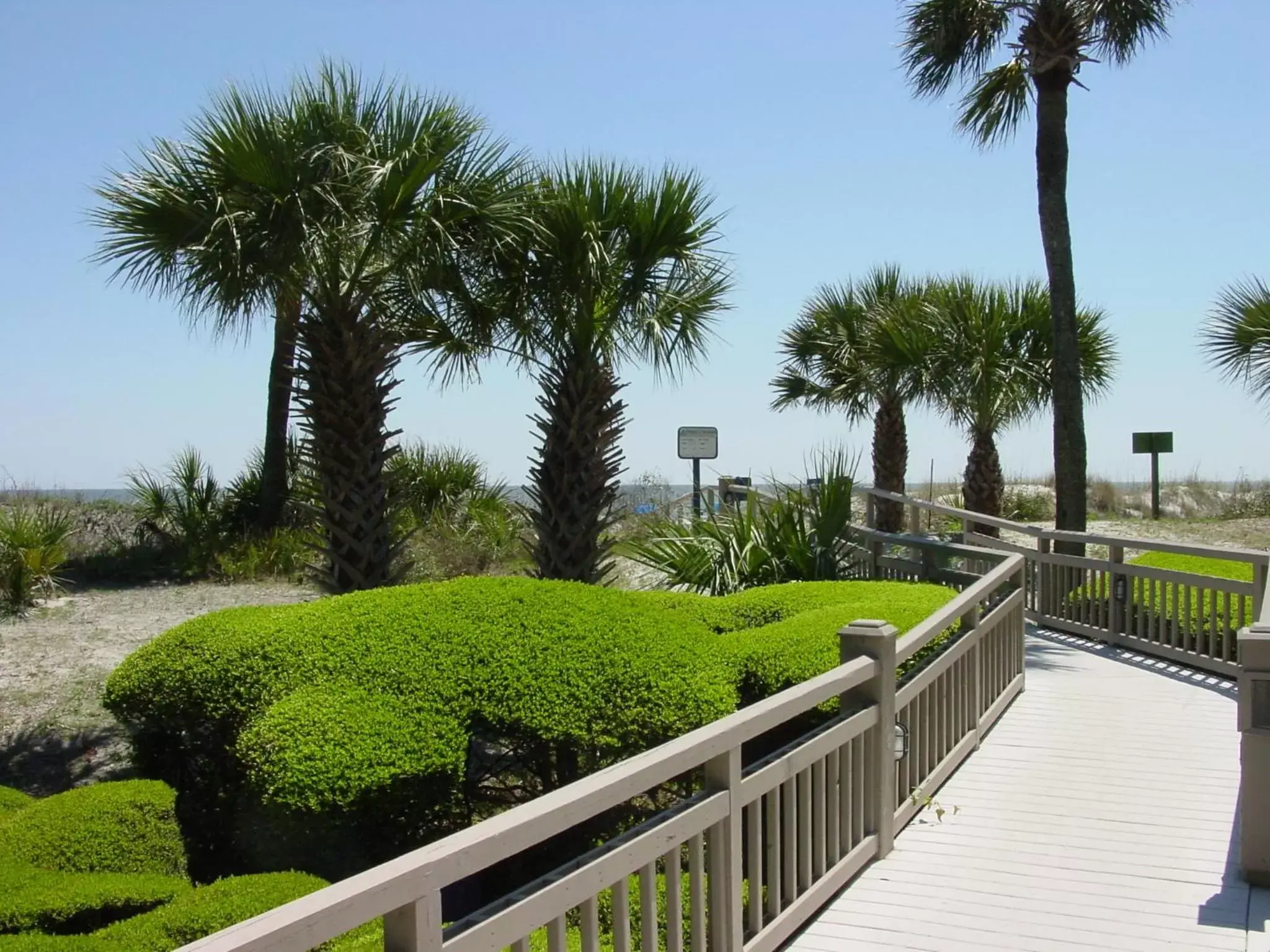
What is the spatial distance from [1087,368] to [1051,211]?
282 inches

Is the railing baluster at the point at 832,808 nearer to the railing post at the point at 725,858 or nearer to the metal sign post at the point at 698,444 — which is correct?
the railing post at the point at 725,858

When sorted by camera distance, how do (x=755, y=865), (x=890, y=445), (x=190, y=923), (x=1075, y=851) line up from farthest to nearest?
1. (x=890, y=445)
2. (x=1075, y=851)
3. (x=190, y=923)
4. (x=755, y=865)

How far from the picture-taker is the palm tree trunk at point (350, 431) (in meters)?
9.93

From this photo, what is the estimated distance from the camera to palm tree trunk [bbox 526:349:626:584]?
11.6 meters

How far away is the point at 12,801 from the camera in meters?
6.31

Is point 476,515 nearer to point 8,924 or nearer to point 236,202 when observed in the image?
point 236,202

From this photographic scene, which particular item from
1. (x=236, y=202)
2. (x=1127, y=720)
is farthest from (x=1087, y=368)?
(x=236, y=202)

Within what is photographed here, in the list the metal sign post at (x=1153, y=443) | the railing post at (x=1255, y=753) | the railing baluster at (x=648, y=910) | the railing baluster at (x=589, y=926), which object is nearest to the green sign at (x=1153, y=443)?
the metal sign post at (x=1153, y=443)

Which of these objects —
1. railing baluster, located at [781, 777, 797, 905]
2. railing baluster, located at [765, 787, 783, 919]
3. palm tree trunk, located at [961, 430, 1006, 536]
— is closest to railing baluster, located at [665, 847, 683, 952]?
railing baluster, located at [765, 787, 783, 919]

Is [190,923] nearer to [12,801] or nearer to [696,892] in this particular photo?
[696,892]

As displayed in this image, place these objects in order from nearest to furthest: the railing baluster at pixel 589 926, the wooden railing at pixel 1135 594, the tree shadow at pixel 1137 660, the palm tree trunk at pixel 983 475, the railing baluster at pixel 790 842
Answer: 1. the railing baluster at pixel 589 926
2. the railing baluster at pixel 790 842
3. the tree shadow at pixel 1137 660
4. the wooden railing at pixel 1135 594
5. the palm tree trunk at pixel 983 475

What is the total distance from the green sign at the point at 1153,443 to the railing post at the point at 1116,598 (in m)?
14.0

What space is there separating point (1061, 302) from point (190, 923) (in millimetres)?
12409

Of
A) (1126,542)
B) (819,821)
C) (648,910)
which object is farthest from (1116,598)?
(648,910)
